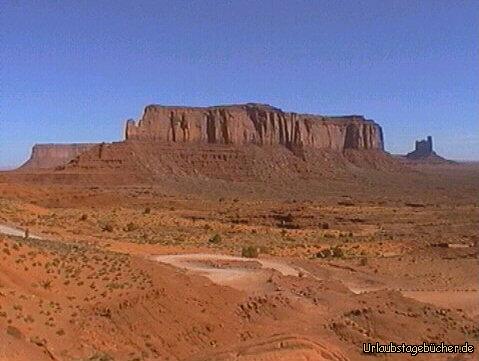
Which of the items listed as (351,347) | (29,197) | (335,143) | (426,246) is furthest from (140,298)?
(335,143)

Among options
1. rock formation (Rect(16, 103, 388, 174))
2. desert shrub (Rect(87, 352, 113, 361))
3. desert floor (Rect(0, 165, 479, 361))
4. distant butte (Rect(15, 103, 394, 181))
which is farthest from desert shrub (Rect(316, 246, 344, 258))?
rock formation (Rect(16, 103, 388, 174))

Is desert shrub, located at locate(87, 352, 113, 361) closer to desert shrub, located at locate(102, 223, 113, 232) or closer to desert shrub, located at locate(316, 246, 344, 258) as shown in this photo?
desert shrub, located at locate(316, 246, 344, 258)

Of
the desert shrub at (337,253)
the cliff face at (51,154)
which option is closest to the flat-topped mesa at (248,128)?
the cliff face at (51,154)

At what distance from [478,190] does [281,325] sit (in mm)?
99995

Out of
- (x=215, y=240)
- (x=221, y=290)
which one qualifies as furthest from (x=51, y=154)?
(x=221, y=290)

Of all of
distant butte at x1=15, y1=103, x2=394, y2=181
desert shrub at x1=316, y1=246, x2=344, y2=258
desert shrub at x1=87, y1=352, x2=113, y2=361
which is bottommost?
desert shrub at x1=316, y1=246, x2=344, y2=258

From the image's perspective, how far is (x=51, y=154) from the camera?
184750mm

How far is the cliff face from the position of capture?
7082 inches

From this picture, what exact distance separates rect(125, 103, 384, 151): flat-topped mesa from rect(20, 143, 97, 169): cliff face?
63.6 meters

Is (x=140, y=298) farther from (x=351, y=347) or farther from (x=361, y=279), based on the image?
(x=361, y=279)

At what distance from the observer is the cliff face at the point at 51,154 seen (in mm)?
179875

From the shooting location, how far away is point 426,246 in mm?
39875

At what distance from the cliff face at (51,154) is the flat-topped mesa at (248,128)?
209 ft

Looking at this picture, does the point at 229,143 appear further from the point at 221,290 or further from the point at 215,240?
the point at 221,290
